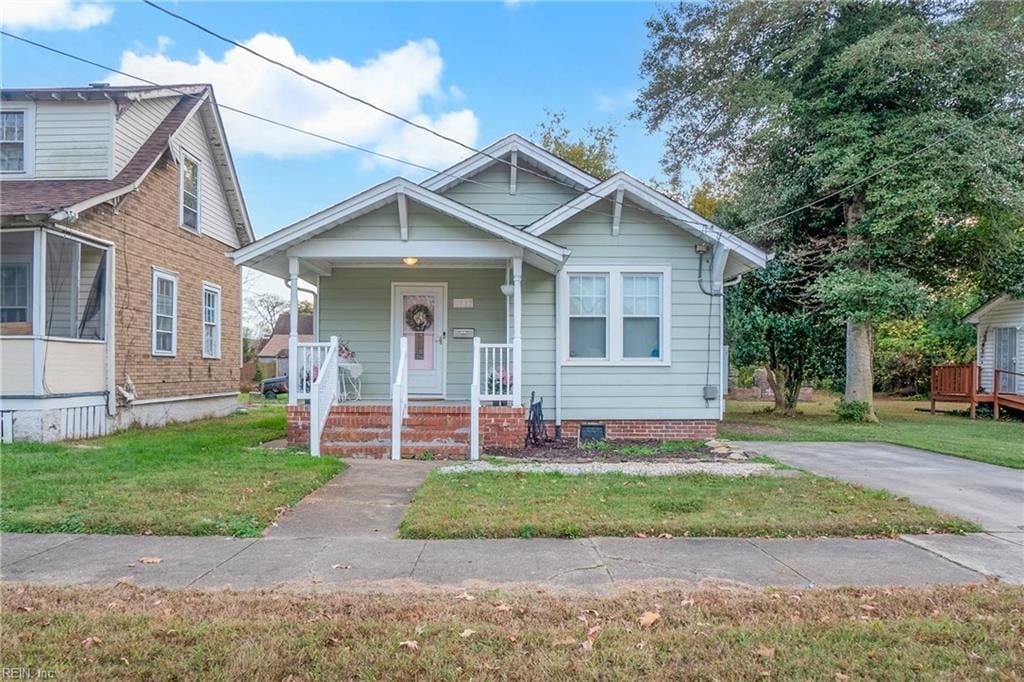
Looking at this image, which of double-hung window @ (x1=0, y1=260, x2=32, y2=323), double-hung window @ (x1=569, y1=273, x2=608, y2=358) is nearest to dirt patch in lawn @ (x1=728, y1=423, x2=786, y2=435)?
double-hung window @ (x1=569, y1=273, x2=608, y2=358)

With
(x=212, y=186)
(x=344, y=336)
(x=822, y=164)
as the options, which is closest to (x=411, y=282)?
(x=344, y=336)

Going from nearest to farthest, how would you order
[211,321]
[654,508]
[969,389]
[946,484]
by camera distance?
[654,508] < [946,484] < [211,321] < [969,389]

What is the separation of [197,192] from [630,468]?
12.2 meters

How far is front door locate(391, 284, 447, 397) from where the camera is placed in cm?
1120

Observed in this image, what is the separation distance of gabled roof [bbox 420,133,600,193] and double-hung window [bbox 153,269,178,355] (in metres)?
6.08

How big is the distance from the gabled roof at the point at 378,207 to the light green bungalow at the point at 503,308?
0.02 m

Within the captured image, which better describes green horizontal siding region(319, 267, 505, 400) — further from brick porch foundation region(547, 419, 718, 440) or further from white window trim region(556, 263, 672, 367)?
brick porch foundation region(547, 419, 718, 440)

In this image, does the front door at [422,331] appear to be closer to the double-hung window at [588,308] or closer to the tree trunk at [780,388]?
the double-hung window at [588,308]

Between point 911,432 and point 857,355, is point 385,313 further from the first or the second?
point 857,355

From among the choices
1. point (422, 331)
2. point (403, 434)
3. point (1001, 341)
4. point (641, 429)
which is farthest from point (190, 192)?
point (1001, 341)

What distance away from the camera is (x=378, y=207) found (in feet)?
29.7

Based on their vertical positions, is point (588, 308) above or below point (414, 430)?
above

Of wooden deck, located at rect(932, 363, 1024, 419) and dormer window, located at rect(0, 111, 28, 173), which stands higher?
dormer window, located at rect(0, 111, 28, 173)

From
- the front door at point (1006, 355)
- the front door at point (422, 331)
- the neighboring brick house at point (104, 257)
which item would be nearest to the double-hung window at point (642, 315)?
the front door at point (422, 331)
